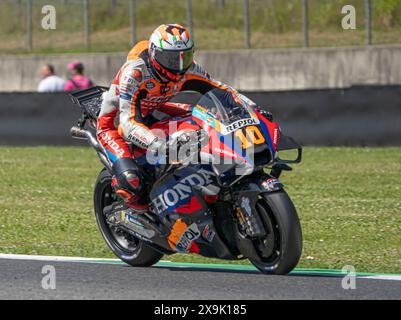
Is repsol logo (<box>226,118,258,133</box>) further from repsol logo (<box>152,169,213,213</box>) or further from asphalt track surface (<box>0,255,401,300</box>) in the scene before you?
Answer: asphalt track surface (<box>0,255,401,300</box>)

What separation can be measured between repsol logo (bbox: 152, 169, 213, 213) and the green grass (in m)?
1.11

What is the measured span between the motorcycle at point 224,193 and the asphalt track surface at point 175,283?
178 mm

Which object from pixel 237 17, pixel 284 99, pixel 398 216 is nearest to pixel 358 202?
pixel 398 216

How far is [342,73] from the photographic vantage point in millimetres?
20562

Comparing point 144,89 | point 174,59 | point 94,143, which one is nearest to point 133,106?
point 144,89

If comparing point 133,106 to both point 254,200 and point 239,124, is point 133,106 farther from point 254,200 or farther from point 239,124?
point 254,200

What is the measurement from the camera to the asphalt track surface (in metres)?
6.46

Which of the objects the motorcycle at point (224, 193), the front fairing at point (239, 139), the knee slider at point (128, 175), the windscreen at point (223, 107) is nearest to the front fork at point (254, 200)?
the motorcycle at point (224, 193)

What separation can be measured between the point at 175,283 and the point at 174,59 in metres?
1.63

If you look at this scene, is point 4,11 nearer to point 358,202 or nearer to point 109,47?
point 109,47

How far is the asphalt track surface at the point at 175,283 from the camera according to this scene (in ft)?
21.2

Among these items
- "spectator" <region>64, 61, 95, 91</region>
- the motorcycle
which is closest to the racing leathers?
the motorcycle
